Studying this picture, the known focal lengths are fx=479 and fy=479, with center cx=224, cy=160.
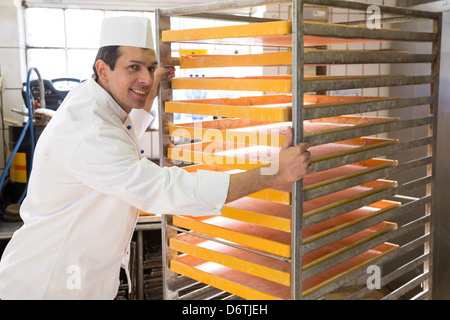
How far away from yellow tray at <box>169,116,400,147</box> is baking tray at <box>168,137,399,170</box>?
0.05 m

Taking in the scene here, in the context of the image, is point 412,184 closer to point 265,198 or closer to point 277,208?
point 277,208

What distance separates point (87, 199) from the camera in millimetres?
1560

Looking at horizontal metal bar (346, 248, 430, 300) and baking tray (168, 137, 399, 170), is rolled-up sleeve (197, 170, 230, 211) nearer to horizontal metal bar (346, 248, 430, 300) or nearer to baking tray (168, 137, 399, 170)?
baking tray (168, 137, 399, 170)

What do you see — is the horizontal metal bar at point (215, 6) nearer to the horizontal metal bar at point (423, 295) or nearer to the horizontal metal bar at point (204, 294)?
the horizontal metal bar at point (204, 294)

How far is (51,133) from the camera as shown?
152 centimetres

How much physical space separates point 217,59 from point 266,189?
0.43 metres

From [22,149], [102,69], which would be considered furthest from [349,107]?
[22,149]

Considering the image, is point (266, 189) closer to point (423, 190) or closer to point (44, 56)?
point (423, 190)

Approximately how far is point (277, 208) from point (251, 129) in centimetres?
27

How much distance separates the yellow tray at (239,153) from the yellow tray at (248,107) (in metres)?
0.13

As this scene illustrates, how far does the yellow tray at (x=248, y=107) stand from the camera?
1282 millimetres

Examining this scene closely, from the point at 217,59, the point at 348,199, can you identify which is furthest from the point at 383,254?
the point at 217,59

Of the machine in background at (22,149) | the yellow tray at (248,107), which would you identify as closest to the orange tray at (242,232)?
the yellow tray at (248,107)

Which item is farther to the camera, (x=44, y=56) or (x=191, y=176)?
(x=44, y=56)
